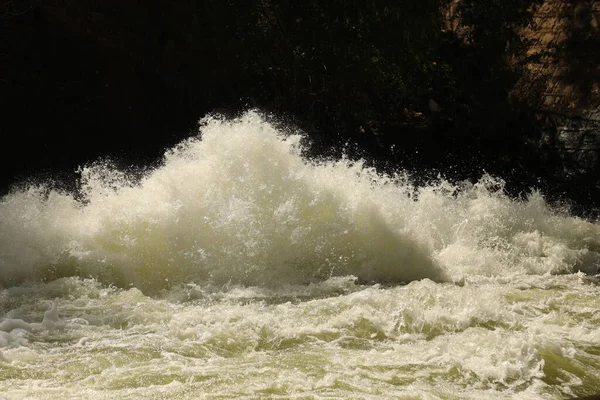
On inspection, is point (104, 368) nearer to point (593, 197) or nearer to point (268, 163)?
point (268, 163)

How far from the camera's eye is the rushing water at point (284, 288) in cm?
409

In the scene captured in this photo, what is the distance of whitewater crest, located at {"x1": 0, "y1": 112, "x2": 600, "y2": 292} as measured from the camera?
6.43 meters

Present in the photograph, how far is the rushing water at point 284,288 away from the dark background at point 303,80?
3.53 m

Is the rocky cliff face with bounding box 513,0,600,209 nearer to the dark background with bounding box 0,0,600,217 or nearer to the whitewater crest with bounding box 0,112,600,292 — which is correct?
the dark background with bounding box 0,0,600,217

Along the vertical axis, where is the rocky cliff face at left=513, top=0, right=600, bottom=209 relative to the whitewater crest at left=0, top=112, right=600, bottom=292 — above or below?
above

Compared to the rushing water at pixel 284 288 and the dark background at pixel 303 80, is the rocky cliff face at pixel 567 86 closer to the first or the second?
the dark background at pixel 303 80

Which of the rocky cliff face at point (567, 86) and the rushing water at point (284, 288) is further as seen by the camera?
the rocky cliff face at point (567, 86)

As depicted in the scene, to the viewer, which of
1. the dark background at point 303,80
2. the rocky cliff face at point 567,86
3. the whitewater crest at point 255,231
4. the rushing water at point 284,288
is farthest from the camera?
the dark background at point 303,80

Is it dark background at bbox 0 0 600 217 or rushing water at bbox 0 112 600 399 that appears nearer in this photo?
rushing water at bbox 0 112 600 399

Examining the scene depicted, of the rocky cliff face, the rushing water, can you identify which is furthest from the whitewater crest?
the rocky cliff face

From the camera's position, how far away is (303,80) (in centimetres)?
1230

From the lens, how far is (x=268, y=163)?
24.4ft

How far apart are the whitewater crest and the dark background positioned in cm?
404

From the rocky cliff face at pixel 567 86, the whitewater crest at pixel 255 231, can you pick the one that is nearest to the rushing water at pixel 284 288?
the whitewater crest at pixel 255 231
